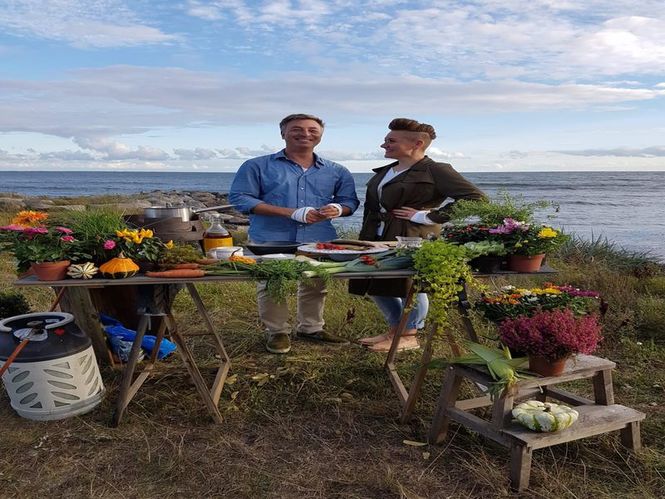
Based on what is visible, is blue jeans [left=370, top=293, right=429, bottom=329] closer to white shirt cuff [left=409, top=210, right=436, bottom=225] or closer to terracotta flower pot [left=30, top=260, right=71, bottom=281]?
white shirt cuff [left=409, top=210, right=436, bottom=225]

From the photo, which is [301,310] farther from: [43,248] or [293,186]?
[43,248]

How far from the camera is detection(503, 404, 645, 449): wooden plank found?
2729 millimetres

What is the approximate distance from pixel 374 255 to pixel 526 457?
1349 mm

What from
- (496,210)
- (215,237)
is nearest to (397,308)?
(496,210)

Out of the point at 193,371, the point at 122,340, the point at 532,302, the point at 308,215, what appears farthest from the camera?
the point at 122,340

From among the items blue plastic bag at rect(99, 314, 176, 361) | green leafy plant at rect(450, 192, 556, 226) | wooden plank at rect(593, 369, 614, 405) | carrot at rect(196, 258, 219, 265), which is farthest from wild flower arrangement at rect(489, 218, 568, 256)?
blue plastic bag at rect(99, 314, 176, 361)

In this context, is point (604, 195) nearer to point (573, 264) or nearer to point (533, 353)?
point (573, 264)

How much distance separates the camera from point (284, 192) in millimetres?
4359

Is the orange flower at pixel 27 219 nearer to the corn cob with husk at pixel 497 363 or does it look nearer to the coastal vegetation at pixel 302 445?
the coastal vegetation at pixel 302 445

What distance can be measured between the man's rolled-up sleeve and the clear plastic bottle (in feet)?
1.82

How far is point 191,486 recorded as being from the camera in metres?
2.88

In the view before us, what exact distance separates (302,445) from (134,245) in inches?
58.0

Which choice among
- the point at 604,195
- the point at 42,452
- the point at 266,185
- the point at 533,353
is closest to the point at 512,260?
the point at 533,353

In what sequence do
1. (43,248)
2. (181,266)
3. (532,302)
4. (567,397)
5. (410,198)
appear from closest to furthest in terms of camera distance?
1. (43,248)
2. (181,266)
3. (532,302)
4. (567,397)
5. (410,198)
